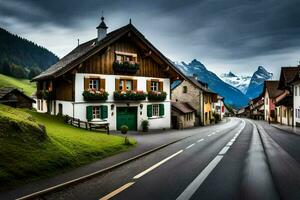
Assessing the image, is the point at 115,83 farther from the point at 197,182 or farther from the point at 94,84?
the point at 197,182

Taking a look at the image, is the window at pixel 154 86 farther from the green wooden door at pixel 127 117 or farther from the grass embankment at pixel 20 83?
the grass embankment at pixel 20 83

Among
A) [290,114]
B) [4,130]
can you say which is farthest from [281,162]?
[290,114]

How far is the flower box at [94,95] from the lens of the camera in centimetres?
2739

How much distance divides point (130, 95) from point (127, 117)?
8.69 feet

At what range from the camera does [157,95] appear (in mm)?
33625

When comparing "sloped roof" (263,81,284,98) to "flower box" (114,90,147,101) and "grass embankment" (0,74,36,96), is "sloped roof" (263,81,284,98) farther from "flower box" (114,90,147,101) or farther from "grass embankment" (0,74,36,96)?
"grass embankment" (0,74,36,96)

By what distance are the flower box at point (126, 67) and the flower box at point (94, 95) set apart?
9.74 feet

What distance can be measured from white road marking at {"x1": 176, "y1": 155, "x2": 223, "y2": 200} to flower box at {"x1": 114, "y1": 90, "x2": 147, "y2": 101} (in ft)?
56.6

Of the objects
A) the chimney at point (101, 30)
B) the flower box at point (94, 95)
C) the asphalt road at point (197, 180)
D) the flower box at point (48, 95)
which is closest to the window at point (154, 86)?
the flower box at point (94, 95)

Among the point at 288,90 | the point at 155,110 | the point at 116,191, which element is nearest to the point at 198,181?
the point at 116,191

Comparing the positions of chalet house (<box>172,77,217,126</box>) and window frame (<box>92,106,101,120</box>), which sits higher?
chalet house (<box>172,77,217,126</box>)

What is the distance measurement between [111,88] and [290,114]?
105 feet

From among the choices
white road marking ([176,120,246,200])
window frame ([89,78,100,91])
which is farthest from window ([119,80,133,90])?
white road marking ([176,120,246,200])

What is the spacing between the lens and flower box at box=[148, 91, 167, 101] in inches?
1304
